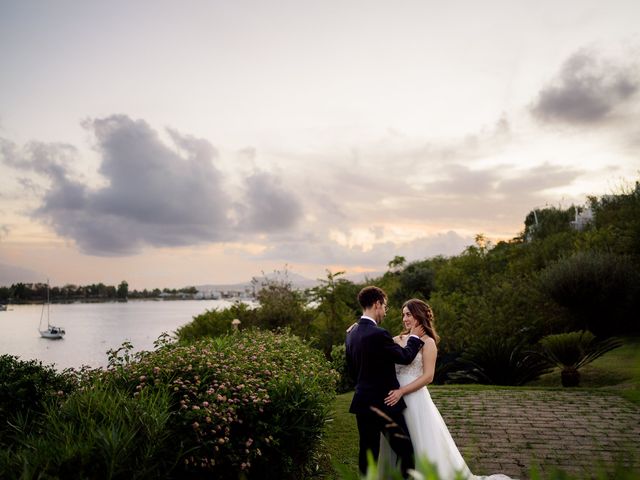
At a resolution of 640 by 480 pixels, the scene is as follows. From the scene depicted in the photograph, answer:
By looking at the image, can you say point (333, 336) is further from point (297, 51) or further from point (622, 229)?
point (622, 229)

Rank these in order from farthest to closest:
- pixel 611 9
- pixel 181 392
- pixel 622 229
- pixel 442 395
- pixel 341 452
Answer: pixel 622 229 → pixel 611 9 → pixel 442 395 → pixel 341 452 → pixel 181 392

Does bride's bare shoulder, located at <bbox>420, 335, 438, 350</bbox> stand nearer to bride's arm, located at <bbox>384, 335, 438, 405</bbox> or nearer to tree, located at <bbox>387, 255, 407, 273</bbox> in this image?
bride's arm, located at <bbox>384, 335, 438, 405</bbox>

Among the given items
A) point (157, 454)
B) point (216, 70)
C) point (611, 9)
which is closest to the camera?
point (157, 454)

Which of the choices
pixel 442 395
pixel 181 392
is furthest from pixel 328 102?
pixel 181 392

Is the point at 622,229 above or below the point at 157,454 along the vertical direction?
above

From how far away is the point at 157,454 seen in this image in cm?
475

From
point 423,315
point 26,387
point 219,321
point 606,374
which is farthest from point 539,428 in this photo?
point 219,321

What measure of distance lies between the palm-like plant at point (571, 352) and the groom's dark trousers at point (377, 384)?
971 cm

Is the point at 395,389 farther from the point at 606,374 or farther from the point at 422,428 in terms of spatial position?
the point at 606,374

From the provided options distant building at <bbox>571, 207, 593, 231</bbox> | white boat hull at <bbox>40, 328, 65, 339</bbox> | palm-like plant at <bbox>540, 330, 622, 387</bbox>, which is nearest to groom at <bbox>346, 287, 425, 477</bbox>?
palm-like plant at <bbox>540, 330, 622, 387</bbox>

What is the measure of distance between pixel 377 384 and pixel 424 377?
47 centimetres

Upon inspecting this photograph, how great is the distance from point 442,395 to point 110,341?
51524 millimetres

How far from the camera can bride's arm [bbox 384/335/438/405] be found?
5.16 m

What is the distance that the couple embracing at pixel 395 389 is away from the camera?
5113 millimetres
